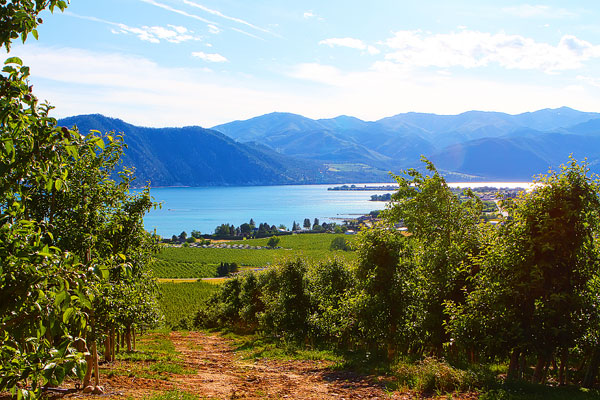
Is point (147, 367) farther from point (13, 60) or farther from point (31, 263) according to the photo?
point (13, 60)

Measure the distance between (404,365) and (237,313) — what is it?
30.5m

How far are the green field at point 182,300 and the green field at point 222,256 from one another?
15.5 meters

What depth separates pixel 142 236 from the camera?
14203mm

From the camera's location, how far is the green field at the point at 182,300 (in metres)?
45.8

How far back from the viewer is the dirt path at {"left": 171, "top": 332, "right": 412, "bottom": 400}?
11433 mm

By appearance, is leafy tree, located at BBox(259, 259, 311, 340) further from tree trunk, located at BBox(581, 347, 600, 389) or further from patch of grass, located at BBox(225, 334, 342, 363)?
tree trunk, located at BBox(581, 347, 600, 389)

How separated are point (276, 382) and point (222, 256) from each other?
109 meters

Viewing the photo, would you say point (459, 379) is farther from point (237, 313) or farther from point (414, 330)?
point (237, 313)

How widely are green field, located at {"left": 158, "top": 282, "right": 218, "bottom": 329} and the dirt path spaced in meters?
28.5

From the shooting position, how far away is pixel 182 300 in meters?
61.5

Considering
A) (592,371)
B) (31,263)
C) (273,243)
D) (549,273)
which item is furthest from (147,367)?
(273,243)

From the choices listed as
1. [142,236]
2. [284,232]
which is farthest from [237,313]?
[284,232]

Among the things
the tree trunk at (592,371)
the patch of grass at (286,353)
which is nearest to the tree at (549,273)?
the tree trunk at (592,371)

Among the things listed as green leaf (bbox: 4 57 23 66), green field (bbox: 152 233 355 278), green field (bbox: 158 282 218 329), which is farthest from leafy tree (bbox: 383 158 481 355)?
green field (bbox: 152 233 355 278)
